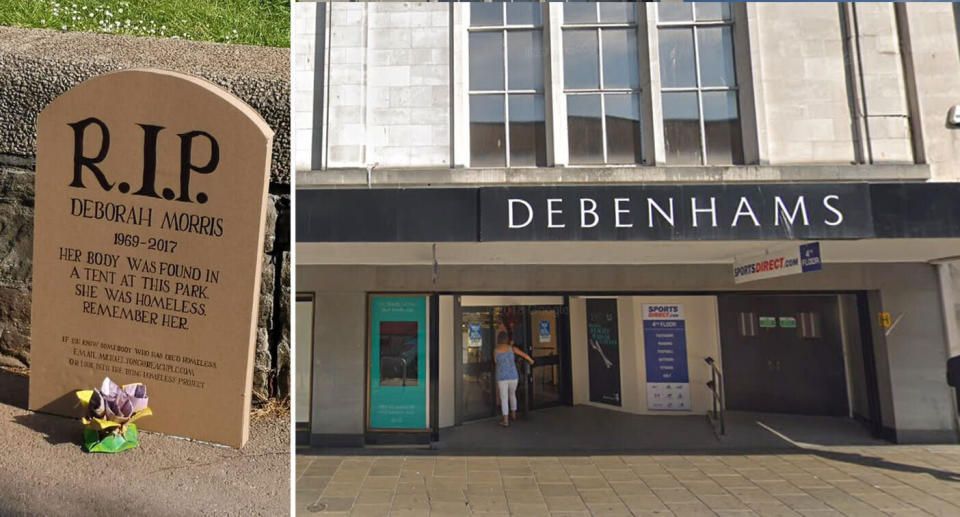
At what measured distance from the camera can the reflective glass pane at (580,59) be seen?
8867 mm

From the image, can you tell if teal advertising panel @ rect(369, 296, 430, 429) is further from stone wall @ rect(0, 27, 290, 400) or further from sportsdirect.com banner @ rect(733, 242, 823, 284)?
sportsdirect.com banner @ rect(733, 242, 823, 284)

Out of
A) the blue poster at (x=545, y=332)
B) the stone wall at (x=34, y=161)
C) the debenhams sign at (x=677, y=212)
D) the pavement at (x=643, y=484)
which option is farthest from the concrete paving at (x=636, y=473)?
the debenhams sign at (x=677, y=212)

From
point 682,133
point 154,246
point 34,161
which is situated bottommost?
point 154,246

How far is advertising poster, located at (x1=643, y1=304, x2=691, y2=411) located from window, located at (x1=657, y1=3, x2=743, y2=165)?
3080 mm

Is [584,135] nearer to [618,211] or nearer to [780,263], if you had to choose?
[618,211]

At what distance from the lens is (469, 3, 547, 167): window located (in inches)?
348

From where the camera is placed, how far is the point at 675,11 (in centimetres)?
886

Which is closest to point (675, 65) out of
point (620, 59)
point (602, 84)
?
point (620, 59)

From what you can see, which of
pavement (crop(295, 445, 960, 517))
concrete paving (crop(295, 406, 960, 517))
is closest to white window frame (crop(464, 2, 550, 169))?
concrete paving (crop(295, 406, 960, 517))

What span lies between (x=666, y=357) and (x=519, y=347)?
2.69 metres

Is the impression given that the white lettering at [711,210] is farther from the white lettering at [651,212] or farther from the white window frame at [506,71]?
the white window frame at [506,71]

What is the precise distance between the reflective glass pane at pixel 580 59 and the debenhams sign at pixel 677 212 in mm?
3044

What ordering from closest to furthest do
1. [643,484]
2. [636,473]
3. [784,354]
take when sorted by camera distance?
[643,484]
[636,473]
[784,354]

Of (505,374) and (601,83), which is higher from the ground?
(601,83)
